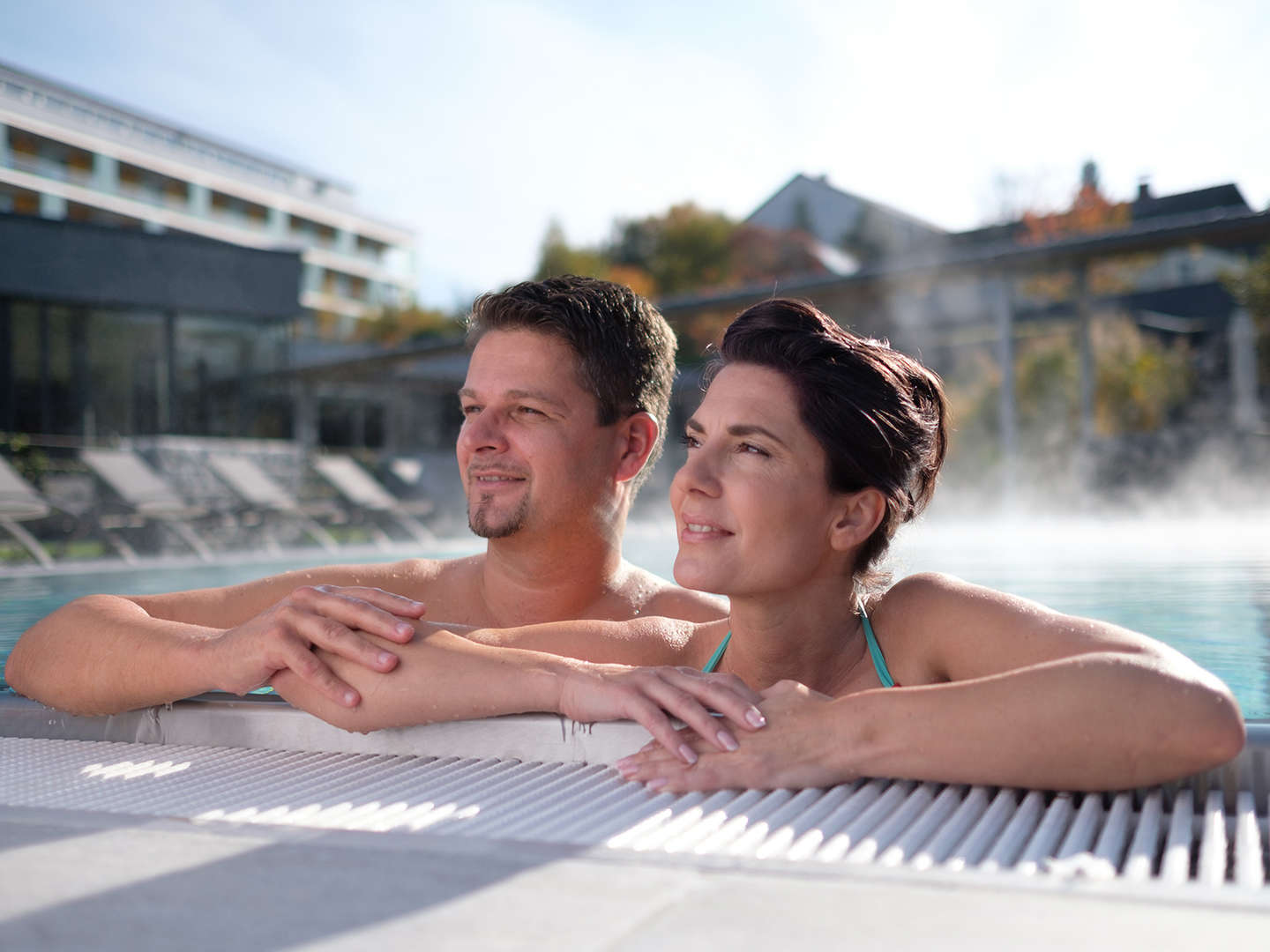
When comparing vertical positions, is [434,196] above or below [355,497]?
above

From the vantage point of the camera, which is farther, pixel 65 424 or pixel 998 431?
pixel 998 431

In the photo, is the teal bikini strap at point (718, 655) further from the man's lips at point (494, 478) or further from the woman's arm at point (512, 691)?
the man's lips at point (494, 478)

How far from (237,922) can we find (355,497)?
1090 cm

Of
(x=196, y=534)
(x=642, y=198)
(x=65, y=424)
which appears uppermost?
(x=642, y=198)

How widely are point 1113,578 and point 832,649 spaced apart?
5202 millimetres

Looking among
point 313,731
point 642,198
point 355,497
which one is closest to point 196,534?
point 355,497

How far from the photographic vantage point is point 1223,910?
0.86m

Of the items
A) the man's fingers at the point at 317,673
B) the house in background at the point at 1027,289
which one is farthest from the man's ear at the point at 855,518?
the house in background at the point at 1027,289

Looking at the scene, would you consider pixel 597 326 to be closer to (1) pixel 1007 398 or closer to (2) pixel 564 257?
(1) pixel 1007 398

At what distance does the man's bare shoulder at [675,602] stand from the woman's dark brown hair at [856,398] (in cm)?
79

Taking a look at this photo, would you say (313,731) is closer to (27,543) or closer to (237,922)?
(237,922)

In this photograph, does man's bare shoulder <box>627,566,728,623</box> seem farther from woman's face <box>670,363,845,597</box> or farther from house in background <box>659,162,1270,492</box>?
house in background <box>659,162,1270,492</box>

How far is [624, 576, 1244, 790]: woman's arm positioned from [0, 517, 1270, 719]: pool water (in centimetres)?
82

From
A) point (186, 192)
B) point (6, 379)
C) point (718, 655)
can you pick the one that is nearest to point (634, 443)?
point (718, 655)
